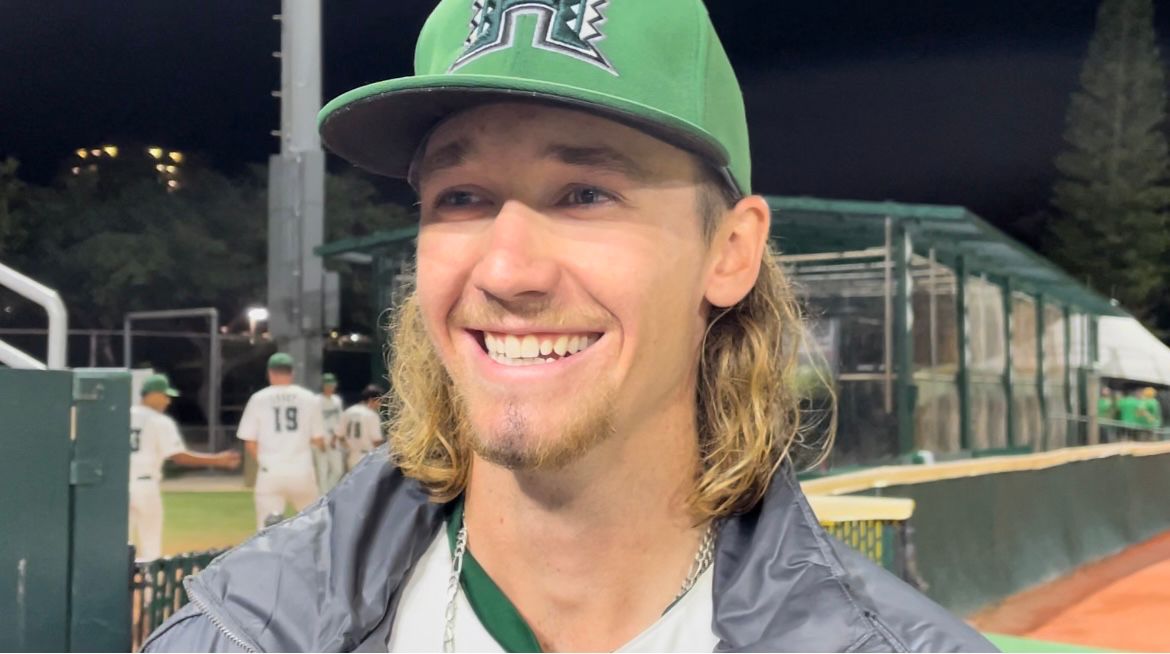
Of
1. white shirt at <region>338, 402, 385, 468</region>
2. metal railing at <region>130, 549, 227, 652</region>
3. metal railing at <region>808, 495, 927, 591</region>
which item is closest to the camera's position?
metal railing at <region>130, 549, 227, 652</region>

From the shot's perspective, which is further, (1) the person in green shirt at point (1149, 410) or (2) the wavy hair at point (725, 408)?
(1) the person in green shirt at point (1149, 410)

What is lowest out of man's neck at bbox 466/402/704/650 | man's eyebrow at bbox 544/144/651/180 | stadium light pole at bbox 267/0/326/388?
man's neck at bbox 466/402/704/650

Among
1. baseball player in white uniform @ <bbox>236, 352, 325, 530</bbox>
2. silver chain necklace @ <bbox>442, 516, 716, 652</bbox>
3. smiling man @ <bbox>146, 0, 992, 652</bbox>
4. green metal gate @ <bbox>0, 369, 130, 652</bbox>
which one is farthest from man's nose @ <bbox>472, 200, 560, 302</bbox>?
baseball player in white uniform @ <bbox>236, 352, 325, 530</bbox>

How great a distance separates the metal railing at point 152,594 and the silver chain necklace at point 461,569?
63.5 inches

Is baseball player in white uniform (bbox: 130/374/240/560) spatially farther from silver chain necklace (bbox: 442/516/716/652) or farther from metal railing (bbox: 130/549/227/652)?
silver chain necklace (bbox: 442/516/716/652)

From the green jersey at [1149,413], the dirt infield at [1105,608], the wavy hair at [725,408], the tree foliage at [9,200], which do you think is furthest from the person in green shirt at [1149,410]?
the tree foliage at [9,200]

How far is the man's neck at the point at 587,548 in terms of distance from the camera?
3.48 ft

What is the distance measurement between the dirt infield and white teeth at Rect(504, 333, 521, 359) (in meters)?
4.26

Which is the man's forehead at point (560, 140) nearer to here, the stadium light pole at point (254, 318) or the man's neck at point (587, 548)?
the man's neck at point (587, 548)

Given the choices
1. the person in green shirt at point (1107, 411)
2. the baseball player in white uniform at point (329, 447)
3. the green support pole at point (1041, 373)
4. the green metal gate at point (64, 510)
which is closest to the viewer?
the green metal gate at point (64, 510)

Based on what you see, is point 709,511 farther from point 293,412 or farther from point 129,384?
point 293,412

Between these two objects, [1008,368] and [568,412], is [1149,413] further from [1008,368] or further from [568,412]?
[568,412]

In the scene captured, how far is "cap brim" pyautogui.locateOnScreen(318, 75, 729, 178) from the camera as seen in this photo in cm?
89

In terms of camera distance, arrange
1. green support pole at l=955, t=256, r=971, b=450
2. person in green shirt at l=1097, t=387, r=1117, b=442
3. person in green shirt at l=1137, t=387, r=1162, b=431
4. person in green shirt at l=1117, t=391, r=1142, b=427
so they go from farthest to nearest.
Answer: green support pole at l=955, t=256, r=971, b=450, person in green shirt at l=1097, t=387, r=1117, b=442, person in green shirt at l=1117, t=391, r=1142, b=427, person in green shirt at l=1137, t=387, r=1162, b=431
